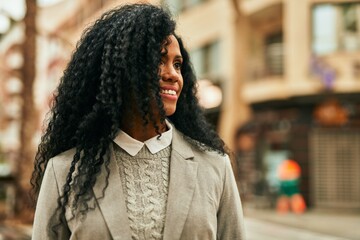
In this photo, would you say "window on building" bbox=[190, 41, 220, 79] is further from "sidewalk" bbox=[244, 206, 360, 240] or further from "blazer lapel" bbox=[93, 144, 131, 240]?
"blazer lapel" bbox=[93, 144, 131, 240]

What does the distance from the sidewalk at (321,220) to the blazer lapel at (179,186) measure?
1190 cm

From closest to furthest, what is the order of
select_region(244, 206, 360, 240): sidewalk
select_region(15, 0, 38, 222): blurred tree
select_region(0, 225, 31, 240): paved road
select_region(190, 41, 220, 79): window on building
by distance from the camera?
select_region(0, 225, 31, 240): paved road
select_region(15, 0, 38, 222): blurred tree
select_region(244, 206, 360, 240): sidewalk
select_region(190, 41, 220, 79): window on building

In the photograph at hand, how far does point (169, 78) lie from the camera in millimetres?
2297

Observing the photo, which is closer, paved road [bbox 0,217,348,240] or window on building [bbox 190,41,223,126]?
paved road [bbox 0,217,348,240]

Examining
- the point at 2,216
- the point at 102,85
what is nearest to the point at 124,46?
the point at 102,85

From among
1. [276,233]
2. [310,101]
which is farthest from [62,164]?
[310,101]

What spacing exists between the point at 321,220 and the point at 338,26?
731cm

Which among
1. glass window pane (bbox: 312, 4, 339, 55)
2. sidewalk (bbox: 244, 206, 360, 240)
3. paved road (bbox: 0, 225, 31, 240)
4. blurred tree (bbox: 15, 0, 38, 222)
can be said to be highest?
glass window pane (bbox: 312, 4, 339, 55)

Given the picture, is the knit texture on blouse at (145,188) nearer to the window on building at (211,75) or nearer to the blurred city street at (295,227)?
the blurred city street at (295,227)

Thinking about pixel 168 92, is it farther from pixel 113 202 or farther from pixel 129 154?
pixel 113 202

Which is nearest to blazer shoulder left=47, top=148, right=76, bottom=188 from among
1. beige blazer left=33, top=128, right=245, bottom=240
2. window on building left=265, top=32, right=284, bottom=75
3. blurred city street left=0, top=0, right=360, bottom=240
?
beige blazer left=33, top=128, right=245, bottom=240

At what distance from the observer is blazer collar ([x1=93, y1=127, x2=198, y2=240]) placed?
2158mm

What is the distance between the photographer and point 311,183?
880 inches

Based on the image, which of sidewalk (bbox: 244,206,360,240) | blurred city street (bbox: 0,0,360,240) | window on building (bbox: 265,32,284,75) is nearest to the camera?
sidewalk (bbox: 244,206,360,240)
